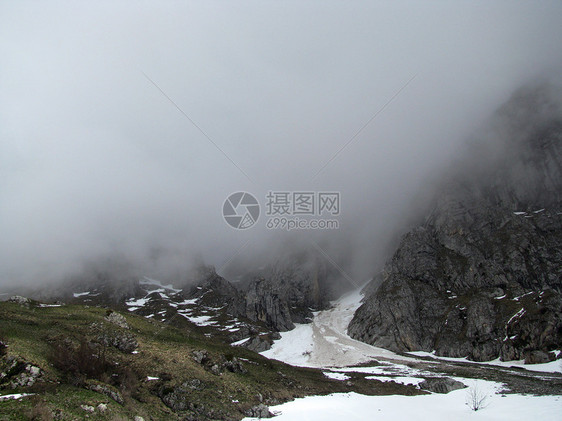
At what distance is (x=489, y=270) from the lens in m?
145

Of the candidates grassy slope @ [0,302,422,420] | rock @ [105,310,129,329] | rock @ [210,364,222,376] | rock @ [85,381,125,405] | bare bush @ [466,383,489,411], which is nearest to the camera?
grassy slope @ [0,302,422,420]

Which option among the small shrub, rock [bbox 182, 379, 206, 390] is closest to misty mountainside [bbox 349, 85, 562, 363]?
rock [bbox 182, 379, 206, 390]

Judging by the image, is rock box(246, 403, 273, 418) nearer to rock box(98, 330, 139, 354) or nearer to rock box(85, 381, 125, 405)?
rock box(85, 381, 125, 405)

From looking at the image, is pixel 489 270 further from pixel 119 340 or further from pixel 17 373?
pixel 17 373

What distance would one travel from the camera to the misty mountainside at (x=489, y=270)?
109875 millimetres

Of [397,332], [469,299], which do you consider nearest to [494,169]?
[469,299]

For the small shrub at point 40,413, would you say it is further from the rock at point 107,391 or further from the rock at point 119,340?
the rock at point 119,340

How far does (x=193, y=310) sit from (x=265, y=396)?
163584 mm

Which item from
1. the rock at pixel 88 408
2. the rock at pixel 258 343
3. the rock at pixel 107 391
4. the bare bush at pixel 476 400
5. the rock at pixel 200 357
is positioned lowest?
the rock at pixel 258 343

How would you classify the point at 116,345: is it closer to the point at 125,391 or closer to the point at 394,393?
the point at 125,391

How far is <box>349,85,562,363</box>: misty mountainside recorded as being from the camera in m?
110

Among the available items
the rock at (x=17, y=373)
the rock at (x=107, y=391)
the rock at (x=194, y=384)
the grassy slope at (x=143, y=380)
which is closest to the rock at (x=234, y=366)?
the grassy slope at (x=143, y=380)

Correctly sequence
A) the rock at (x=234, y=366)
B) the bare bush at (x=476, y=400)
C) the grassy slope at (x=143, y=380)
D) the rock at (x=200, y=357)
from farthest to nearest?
the rock at (x=234, y=366) → the rock at (x=200, y=357) → the bare bush at (x=476, y=400) → the grassy slope at (x=143, y=380)

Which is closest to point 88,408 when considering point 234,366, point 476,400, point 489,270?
point 234,366
